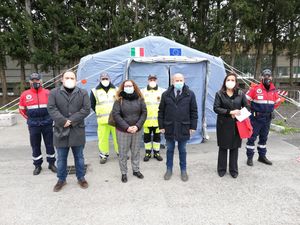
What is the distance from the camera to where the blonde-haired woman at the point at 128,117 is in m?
3.92

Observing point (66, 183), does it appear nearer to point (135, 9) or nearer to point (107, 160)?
point (107, 160)

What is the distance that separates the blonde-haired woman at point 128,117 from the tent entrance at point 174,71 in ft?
6.96

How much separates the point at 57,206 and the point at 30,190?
747mm

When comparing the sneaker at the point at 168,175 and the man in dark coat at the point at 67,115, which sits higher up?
the man in dark coat at the point at 67,115

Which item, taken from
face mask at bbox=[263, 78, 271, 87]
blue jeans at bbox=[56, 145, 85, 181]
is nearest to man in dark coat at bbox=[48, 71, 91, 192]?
blue jeans at bbox=[56, 145, 85, 181]

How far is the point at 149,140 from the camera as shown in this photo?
532cm

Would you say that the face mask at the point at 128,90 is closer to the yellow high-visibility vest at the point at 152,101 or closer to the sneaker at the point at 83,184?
the yellow high-visibility vest at the point at 152,101

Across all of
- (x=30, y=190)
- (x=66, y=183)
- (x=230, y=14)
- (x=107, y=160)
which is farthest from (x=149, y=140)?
(x=230, y=14)

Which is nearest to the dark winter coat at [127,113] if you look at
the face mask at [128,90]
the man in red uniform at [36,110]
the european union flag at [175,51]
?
the face mask at [128,90]

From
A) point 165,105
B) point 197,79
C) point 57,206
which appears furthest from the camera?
point 197,79

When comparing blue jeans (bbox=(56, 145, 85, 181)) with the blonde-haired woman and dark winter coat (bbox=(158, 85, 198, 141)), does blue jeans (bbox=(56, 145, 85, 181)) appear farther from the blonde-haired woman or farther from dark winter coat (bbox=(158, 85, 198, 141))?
dark winter coat (bbox=(158, 85, 198, 141))

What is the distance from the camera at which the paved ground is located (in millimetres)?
3035

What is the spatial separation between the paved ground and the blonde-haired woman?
57 cm

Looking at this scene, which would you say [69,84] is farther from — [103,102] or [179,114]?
[179,114]
